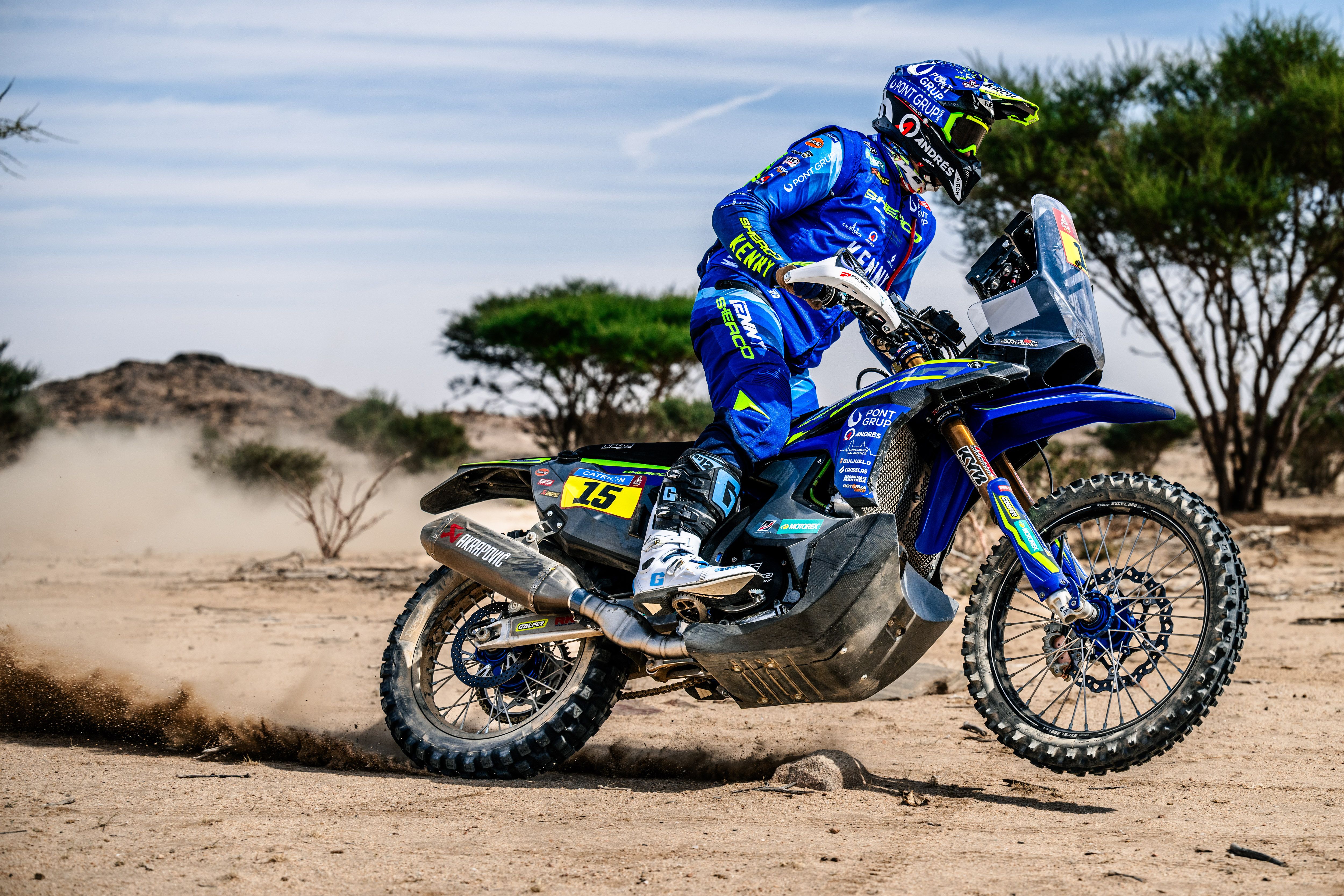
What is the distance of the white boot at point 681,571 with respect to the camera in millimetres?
3656

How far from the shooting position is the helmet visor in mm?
4125

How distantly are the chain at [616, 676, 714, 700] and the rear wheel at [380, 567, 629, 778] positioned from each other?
0.08m

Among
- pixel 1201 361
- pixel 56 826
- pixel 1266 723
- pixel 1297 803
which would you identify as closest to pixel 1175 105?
pixel 1201 361

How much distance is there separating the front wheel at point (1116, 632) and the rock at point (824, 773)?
47 cm

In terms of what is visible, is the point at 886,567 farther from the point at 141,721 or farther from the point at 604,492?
the point at 141,721

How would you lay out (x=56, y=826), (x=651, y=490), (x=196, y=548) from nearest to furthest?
(x=56, y=826) < (x=651, y=490) < (x=196, y=548)

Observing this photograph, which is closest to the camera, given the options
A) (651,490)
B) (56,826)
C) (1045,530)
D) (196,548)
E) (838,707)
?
(56,826)

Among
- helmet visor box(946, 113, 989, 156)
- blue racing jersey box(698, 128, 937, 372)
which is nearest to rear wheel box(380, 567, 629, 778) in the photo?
blue racing jersey box(698, 128, 937, 372)

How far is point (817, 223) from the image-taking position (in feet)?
14.1

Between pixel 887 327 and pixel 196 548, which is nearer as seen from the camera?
pixel 887 327

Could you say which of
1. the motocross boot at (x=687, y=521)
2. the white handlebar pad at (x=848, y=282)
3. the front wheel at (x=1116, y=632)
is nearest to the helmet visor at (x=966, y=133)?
the white handlebar pad at (x=848, y=282)

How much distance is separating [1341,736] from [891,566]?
7.33ft

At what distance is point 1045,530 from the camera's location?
3742 mm

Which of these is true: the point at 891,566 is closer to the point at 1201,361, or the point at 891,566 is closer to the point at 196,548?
the point at 196,548
